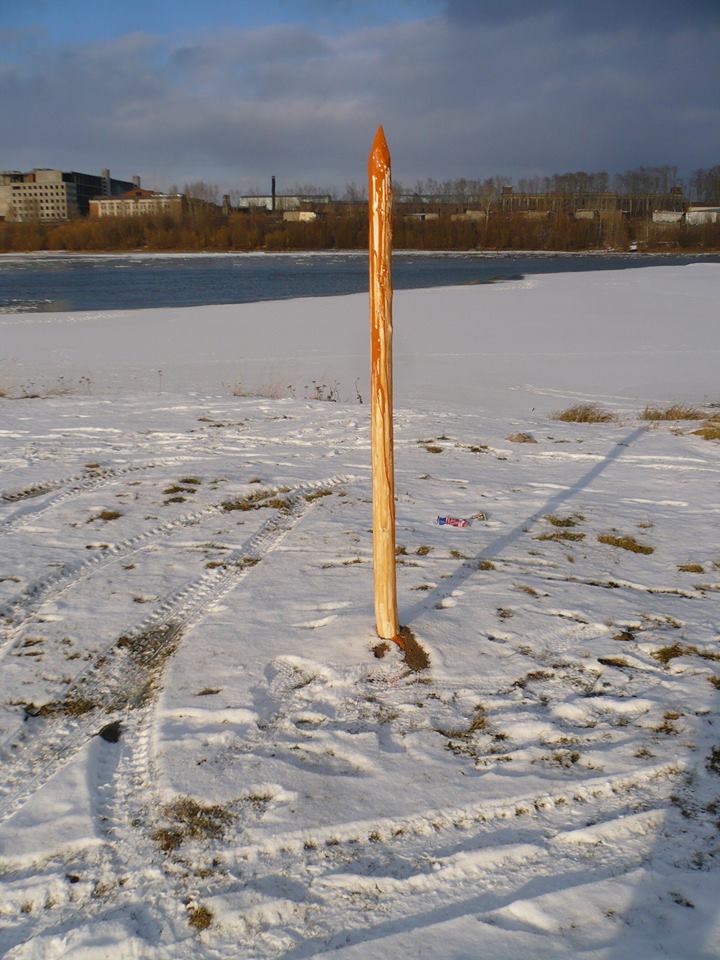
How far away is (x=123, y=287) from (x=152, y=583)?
33214 mm

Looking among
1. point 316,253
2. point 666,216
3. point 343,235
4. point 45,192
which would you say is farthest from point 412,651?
point 45,192

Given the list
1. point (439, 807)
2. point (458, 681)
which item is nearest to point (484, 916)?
point (439, 807)

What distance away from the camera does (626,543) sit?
4.78 metres

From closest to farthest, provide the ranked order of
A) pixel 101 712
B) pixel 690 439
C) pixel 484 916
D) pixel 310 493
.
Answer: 1. pixel 484 916
2. pixel 101 712
3. pixel 310 493
4. pixel 690 439

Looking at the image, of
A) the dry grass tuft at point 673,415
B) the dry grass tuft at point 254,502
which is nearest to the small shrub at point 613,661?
the dry grass tuft at point 254,502

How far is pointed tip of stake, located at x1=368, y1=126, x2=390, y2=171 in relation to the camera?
315 cm

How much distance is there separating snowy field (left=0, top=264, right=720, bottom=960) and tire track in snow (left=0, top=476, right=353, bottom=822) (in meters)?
0.01

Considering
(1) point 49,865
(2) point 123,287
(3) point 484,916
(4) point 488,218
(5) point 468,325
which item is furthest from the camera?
(4) point 488,218

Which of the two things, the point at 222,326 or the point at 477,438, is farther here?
the point at 222,326

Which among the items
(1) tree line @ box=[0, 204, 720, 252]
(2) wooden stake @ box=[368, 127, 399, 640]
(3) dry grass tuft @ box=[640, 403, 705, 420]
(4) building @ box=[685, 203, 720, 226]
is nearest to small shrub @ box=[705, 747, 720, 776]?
(2) wooden stake @ box=[368, 127, 399, 640]

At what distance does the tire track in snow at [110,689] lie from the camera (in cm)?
288

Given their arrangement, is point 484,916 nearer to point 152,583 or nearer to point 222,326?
point 152,583

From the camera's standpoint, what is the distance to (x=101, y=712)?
10.6ft

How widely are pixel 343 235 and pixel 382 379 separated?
8568 centimetres
